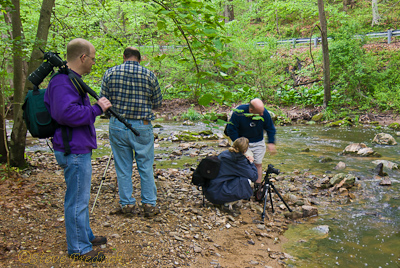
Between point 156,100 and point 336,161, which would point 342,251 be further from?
A: point 336,161

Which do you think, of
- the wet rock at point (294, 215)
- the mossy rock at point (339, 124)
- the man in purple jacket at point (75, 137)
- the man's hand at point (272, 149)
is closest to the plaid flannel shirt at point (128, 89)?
the man in purple jacket at point (75, 137)

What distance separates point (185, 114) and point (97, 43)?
38.0 feet

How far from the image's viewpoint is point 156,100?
432 cm

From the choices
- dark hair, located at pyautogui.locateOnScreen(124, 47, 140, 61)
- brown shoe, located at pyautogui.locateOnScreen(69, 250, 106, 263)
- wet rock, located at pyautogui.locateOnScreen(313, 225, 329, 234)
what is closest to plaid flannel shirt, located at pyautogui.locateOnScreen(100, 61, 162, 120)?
dark hair, located at pyautogui.locateOnScreen(124, 47, 140, 61)

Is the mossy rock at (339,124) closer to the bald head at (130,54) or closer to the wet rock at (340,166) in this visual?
the wet rock at (340,166)

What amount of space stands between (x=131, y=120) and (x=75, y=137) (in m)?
1.32

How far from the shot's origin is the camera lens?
2.73 meters

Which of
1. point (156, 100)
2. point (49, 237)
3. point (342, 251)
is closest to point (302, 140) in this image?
point (342, 251)

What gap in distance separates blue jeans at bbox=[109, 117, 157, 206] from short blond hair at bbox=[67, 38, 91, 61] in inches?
52.0

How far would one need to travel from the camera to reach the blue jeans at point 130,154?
4.07m

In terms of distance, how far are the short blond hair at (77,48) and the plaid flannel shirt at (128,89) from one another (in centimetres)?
118

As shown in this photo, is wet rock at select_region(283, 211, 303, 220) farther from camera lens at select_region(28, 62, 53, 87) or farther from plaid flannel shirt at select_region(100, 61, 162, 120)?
camera lens at select_region(28, 62, 53, 87)

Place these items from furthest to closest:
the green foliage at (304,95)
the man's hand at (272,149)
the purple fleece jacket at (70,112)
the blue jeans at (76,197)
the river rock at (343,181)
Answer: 1. the green foliage at (304,95)
2. the river rock at (343,181)
3. the man's hand at (272,149)
4. the blue jeans at (76,197)
5. the purple fleece jacket at (70,112)

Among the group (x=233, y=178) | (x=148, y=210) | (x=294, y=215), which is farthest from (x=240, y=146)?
(x=148, y=210)
